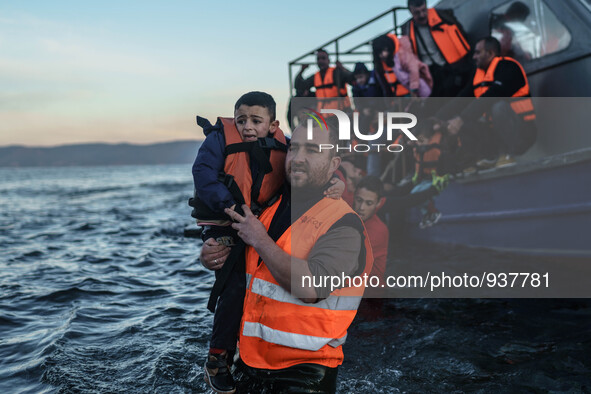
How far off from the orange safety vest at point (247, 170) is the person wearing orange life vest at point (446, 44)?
18.5 feet

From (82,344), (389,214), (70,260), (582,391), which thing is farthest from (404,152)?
(70,260)

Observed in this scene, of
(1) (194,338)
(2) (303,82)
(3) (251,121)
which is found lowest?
(1) (194,338)

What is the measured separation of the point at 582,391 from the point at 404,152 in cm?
521

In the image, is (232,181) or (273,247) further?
(232,181)

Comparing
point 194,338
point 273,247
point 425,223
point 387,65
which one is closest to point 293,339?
point 273,247

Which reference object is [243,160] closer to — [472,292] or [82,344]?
[82,344]

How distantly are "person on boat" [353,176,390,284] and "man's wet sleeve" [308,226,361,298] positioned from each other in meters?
2.95

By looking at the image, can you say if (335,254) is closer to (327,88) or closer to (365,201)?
(365,201)

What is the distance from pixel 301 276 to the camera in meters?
2.23

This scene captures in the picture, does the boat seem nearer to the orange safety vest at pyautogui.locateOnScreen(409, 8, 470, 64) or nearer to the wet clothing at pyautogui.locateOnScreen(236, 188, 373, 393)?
the orange safety vest at pyautogui.locateOnScreen(409, 8, 470, 64)

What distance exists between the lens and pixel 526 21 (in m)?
6.34

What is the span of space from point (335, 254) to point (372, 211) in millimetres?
3155

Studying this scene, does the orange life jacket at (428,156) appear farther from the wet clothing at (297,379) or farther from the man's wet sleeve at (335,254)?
the wet clothing at (297,379)

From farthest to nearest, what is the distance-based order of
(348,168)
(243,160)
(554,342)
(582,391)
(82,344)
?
(348,168)
(82,344)
(554,342)
(582,391)
(243,160)
